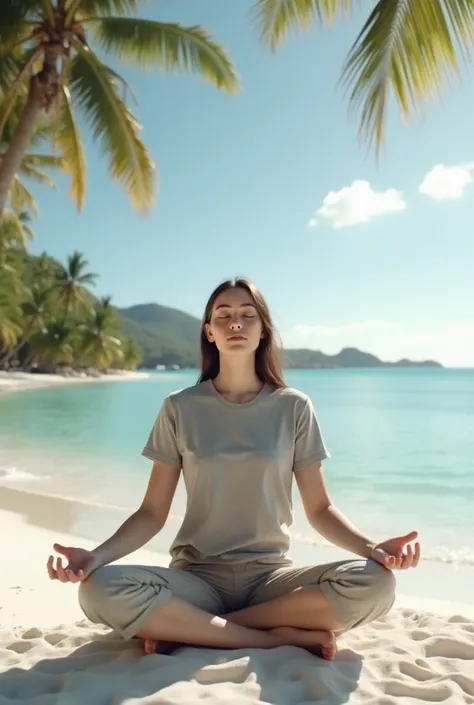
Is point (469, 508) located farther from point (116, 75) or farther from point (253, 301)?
point (116, 75)

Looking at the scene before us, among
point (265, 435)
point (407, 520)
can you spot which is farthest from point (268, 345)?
point (407, 520)

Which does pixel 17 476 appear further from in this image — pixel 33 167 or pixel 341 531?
pixel 33 167

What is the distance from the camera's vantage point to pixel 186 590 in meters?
2.34

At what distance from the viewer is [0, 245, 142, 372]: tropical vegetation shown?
36.9 m

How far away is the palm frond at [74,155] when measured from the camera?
29.9 feet

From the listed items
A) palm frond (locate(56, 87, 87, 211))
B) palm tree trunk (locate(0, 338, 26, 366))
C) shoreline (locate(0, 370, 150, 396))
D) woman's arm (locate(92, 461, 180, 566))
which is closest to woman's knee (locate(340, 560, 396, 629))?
woman's arm (locate(92, 461, 180, 566))

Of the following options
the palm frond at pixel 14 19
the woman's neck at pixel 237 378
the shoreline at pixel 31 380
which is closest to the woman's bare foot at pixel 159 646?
the woman's neck at pixel 237 378

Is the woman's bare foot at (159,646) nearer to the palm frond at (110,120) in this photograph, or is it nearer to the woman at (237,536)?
the woman at (237,536)

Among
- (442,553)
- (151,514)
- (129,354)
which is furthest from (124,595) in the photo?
(129,354)

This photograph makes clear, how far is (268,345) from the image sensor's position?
2.75 meters

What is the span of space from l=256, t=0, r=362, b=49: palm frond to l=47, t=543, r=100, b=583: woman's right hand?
4759 millimetres

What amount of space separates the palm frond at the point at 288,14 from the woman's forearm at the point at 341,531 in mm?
4326

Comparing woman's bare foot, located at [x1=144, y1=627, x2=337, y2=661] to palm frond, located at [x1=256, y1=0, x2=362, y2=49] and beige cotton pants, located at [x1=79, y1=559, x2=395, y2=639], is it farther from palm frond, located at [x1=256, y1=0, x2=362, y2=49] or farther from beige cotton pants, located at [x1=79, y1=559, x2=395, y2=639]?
palm frond, located at [x1=256, y1=0, x2=362, y2=49]

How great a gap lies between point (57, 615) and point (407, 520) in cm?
492
